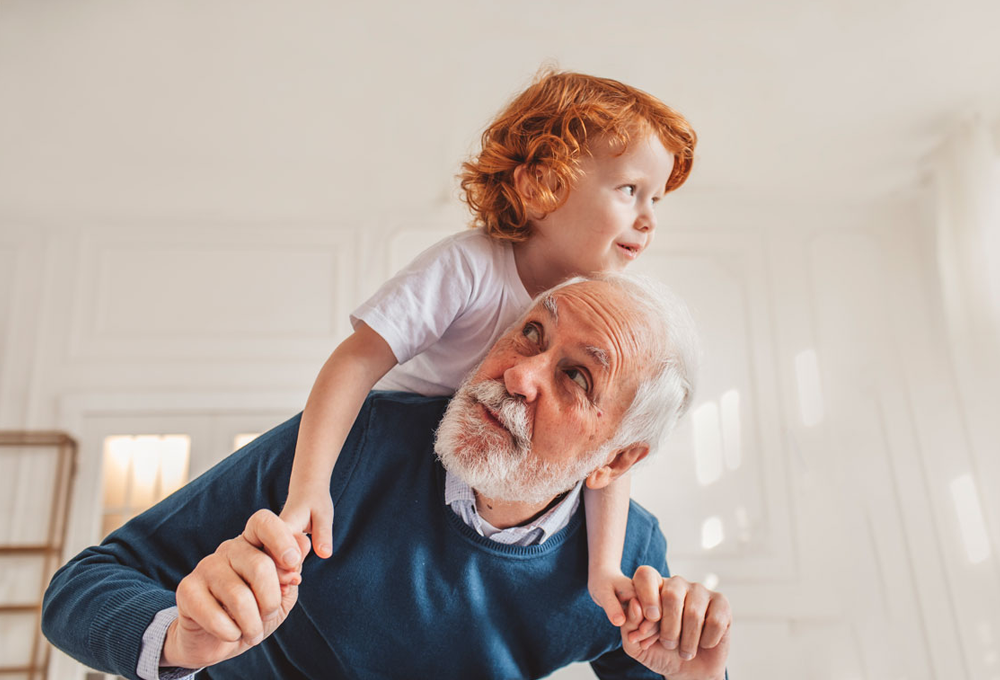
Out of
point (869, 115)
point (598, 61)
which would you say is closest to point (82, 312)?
point (598, 61)

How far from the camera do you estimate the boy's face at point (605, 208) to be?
4.48ft

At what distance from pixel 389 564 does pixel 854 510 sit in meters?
3.23

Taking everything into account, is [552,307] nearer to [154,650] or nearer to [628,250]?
[628,250]

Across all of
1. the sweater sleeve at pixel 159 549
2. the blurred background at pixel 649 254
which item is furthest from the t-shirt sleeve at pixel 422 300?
the blurred background at pixel 649 254

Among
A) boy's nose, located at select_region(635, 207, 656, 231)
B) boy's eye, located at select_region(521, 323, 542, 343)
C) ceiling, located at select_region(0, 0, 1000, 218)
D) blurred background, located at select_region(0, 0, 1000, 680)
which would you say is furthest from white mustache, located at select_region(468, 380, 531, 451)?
blurred background, located at select_region(0, 0, 1000, 680)

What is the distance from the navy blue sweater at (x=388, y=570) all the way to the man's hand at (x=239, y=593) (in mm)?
287

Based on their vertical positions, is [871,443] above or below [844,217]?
below

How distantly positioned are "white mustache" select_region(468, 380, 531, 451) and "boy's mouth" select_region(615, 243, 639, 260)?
1.42 ft

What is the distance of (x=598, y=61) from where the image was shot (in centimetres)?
314

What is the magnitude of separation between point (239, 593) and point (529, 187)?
86cm

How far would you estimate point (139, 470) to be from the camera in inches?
146

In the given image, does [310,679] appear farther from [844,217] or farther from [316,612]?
[844,217]

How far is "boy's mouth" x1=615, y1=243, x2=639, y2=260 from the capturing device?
1.44m

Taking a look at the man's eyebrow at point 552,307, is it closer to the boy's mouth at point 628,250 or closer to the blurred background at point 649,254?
the boy's mouth at point 628,250
